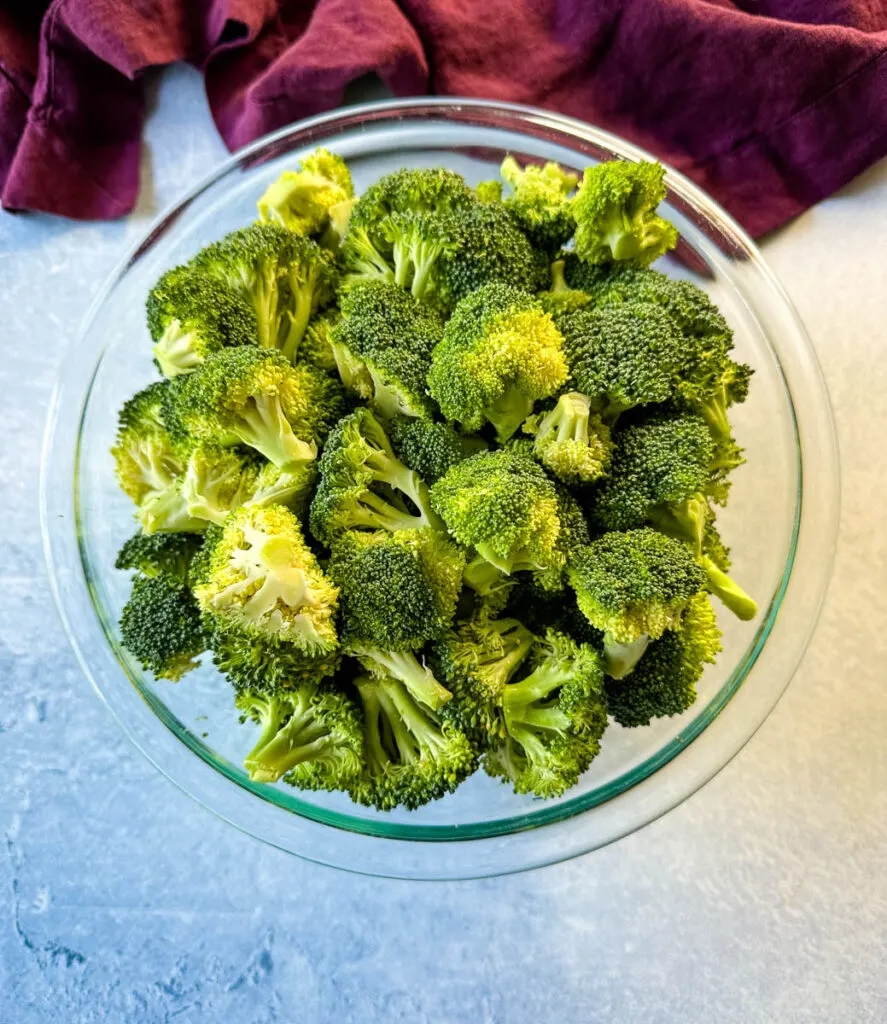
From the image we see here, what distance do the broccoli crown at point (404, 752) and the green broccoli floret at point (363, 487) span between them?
0.62 ft

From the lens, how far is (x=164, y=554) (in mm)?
1048

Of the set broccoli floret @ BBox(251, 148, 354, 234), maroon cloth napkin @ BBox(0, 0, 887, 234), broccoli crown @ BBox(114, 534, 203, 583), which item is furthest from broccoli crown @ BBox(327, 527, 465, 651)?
maroon cloth napkin @ BBox(0, 0, 887, 234)

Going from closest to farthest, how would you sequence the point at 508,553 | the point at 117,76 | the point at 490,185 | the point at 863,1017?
the point at 508,553 → the point at 490,185 → the point at 863,1017 → the point at 117,76

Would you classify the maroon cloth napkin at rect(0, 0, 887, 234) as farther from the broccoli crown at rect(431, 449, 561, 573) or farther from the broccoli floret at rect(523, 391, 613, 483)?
the broccoli crown at rect(431, 449, 561, 573)

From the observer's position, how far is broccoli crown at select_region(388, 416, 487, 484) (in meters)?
0.95

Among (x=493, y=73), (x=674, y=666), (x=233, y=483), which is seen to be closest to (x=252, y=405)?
(x=233, y=483)

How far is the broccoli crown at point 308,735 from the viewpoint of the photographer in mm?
951

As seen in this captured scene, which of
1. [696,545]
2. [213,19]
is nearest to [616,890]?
[696,545]

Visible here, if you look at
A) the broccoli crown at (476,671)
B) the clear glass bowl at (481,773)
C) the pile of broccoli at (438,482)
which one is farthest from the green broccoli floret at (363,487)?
the clear glass bowl at (481,773)

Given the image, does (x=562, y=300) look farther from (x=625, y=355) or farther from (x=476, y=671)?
(x=476, y=671)

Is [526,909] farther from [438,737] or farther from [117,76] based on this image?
[117,76]

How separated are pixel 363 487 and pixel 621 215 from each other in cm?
44

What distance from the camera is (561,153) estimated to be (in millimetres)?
1211

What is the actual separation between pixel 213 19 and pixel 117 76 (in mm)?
182
